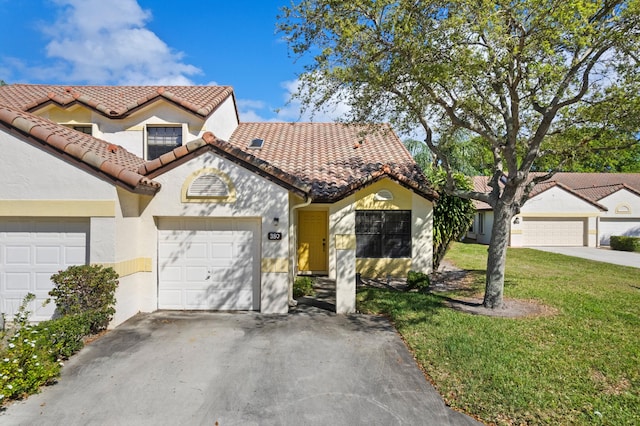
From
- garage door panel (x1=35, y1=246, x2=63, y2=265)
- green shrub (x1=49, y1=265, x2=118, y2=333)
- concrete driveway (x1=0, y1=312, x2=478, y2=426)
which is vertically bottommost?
concrete driveway (x1=0, y1=312, x2=478, y2=426)

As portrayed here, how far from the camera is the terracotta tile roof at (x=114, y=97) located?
11875 mm

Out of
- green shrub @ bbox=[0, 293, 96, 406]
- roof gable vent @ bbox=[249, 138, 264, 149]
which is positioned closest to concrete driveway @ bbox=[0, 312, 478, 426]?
green shrub @ bbox=[0, 293, 96, 406]

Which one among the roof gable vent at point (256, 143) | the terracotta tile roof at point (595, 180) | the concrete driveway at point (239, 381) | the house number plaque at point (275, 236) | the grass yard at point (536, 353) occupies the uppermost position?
the terracotta tile roof at point (595, 180)

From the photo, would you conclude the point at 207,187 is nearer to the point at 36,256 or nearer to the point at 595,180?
the point at 36,256

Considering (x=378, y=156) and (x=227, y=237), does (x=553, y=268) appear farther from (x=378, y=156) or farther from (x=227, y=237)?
(x=227, y=237)

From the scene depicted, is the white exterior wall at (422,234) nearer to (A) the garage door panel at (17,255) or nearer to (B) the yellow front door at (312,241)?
(B) the yellow front door at (312,241)

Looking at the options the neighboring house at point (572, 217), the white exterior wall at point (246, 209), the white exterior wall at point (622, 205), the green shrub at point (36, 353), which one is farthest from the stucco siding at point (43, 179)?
the white exterior wall at point (622, 205)

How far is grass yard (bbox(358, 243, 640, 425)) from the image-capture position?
4.71 metres

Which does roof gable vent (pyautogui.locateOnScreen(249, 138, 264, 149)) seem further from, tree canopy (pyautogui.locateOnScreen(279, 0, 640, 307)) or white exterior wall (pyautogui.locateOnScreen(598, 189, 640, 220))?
white exterior wall (pyautogui.locateOnScreen(598, 189, 640, 220))

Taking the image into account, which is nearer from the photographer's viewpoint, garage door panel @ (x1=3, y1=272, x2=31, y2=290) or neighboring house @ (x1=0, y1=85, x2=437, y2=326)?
neighboring house @ (x1=0, y1=85, x2=437, y2=326)

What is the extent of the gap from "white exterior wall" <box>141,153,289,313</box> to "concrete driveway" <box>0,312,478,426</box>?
1.27 meters

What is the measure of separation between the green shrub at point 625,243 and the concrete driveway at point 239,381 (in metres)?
24.3

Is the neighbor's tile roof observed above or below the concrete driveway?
above

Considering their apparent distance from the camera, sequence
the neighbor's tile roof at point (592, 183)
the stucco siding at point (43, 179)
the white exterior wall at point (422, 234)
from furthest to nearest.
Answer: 1. the neighbor's tile roof at point (592, 183)
2. the white exterior wall at point (422, 234)
3. the stucco siding at point (43, 179)
